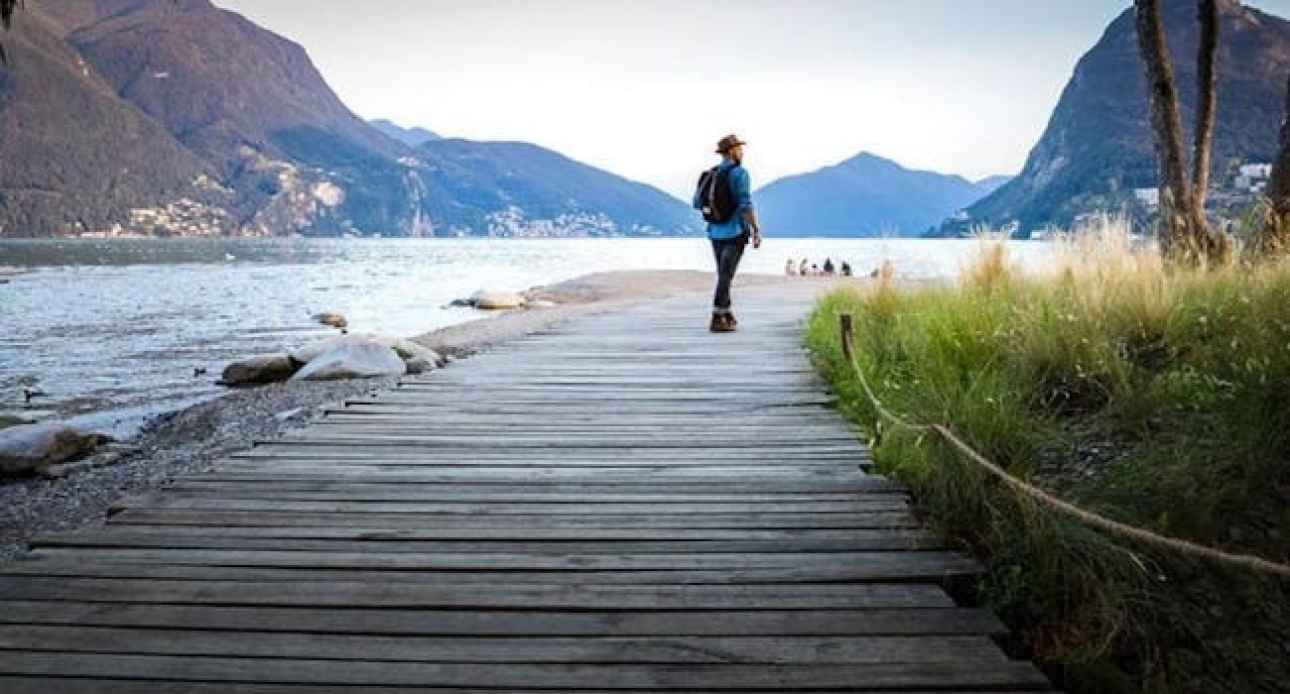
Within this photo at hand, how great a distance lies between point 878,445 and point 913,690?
90.5 inches

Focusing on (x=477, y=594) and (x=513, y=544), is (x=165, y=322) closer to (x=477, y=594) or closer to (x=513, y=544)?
(x=513, y=544)

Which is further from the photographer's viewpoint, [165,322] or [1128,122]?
[1128,122]

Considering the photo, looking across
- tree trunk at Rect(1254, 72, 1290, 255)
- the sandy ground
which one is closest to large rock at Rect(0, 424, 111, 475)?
the sandy ground

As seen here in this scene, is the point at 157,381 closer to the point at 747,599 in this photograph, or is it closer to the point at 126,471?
the point at 126,471

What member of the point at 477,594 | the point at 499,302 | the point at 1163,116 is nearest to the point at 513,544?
the point at 477,594

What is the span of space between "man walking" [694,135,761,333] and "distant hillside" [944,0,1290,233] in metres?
2.39

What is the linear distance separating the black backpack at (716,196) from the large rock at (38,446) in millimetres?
6234

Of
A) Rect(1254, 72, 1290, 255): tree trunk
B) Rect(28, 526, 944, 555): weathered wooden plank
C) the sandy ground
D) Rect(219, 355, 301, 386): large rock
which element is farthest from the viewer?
Rect(219, 355, 301, 386): large rock

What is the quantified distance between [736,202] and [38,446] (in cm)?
677

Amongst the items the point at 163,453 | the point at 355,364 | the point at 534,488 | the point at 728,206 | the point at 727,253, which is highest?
the point at 728,206

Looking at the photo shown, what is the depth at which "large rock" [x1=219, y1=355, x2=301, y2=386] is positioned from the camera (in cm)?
1191

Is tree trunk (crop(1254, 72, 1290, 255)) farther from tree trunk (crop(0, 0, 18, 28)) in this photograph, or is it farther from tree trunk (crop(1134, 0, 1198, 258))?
tree trunk (crop(0, 0, 18, 28))

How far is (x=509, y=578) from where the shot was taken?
8.57 ft

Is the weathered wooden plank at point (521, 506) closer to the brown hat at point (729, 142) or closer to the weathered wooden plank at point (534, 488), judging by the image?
the weathered wooden plank at point (534, 488)
